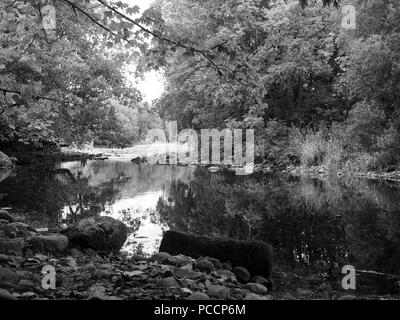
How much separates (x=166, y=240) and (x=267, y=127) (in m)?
15.3

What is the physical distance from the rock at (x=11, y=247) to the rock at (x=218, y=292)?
1.97 m

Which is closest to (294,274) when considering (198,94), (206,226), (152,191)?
(206,226)

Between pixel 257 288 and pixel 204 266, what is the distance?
0.61 meters

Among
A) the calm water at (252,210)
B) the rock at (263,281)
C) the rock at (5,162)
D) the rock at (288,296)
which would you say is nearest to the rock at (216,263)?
the rock at (263,281)

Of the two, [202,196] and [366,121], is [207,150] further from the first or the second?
[202,196]

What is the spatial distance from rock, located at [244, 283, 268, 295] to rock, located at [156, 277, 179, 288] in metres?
0.78

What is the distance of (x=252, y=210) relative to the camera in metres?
8.21

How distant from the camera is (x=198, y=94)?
74.1 feet

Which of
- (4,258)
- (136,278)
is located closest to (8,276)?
(4,258)

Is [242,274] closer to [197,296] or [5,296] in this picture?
[197,296]

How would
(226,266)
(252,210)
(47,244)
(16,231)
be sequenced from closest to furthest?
(226,266), (47,244), (16,231), (252,210)

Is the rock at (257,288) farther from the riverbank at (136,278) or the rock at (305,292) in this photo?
the rock at (305,292)

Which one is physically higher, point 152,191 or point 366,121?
point 366,121

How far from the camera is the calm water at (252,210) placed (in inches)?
219
